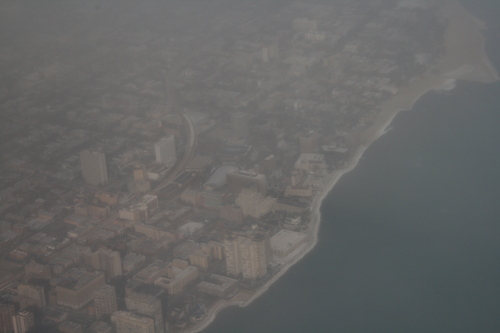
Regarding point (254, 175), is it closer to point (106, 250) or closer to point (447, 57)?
point (106, 250)

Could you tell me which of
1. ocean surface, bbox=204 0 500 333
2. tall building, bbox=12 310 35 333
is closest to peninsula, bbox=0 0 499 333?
tall building, bbox=12 310 35 333

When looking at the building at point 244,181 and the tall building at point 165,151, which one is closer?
the building at point 244,181

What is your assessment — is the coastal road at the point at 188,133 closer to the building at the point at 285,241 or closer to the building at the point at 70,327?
the building at the point at 285,241

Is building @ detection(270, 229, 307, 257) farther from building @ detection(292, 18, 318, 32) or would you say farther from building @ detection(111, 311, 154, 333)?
building @ detection(292, 18, 318, 32)

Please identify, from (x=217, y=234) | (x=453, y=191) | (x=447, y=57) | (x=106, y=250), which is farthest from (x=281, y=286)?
(x=447, y=57)

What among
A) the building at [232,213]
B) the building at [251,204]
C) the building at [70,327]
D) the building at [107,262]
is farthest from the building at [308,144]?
the building at [70,327]
